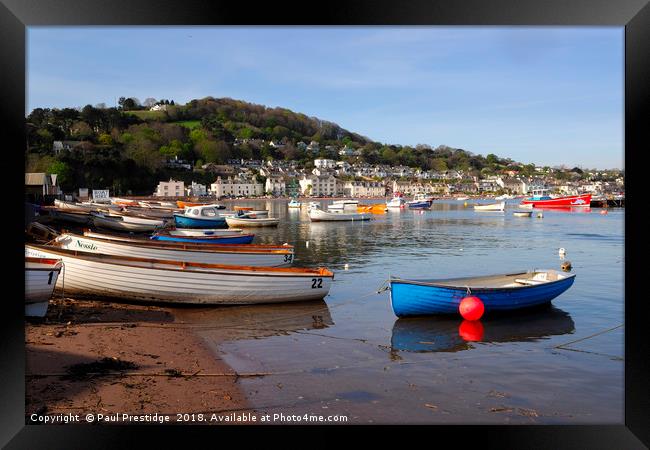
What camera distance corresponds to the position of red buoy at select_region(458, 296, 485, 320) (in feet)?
28.0

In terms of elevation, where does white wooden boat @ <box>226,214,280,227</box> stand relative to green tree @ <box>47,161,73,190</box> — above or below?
below

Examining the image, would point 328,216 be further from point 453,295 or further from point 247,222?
point 453,295

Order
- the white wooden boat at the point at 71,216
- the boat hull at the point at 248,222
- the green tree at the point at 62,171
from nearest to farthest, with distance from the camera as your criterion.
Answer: the white wooden boat at the point at 71,216 < the boat hull at the point at 248,222 < the green tree at the point at 62,171

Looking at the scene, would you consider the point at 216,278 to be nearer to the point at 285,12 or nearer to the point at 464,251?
the point at 285,12

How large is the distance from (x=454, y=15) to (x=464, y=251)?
52.6ft

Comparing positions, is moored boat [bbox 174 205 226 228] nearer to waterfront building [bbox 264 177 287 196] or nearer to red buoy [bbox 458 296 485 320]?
red buoy [bbox 458 296 485 320]

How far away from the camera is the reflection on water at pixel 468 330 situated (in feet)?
24.2

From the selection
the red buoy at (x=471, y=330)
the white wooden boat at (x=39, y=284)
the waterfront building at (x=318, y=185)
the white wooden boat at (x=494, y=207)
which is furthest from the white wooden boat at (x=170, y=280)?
the waterfront building at (x=318, y=185)

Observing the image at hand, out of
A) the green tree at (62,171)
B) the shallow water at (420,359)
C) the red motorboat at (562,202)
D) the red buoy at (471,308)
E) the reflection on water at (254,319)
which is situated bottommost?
the shallow water at (420,359)

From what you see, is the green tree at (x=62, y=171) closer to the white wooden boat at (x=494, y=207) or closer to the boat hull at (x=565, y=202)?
the white wooden boat at (x=494, y=207)

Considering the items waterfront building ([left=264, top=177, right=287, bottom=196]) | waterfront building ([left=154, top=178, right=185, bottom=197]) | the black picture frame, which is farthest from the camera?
waterfront building ([left=264, top=177, right=287, bottom=196])

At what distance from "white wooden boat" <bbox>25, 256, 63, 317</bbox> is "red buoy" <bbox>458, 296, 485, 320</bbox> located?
5.99 metres

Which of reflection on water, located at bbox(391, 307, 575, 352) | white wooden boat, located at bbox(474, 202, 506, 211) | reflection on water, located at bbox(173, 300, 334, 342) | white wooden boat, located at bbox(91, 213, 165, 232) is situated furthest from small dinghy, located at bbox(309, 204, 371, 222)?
reflection on water, located at bbox(391, 307, 575, 352)

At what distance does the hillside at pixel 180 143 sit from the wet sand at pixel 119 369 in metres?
26.0
